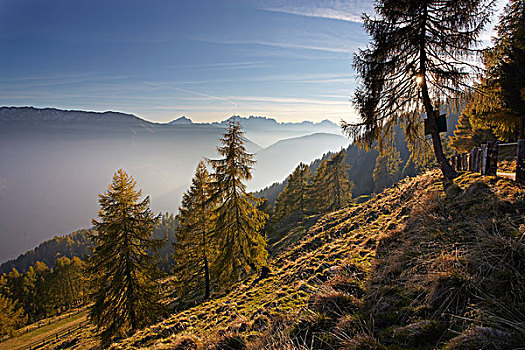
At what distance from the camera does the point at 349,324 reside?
3322 millimetres

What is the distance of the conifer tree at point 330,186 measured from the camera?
131 ft

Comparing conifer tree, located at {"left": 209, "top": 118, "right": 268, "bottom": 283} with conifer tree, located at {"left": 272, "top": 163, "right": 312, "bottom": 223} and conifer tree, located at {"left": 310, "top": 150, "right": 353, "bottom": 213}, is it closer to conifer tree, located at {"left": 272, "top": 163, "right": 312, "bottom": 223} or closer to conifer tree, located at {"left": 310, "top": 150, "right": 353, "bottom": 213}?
conifer tree, located at {"left": 310, "top": 150, "right": 353, "bottom": 213}

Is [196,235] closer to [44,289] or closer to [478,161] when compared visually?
[478,161]

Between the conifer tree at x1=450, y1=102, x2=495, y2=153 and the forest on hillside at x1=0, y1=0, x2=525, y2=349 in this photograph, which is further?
the conifer tree at x1=450, y1=102, x2=495, y2=153

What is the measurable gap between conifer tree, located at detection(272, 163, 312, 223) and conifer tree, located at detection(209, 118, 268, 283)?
27.0 metres

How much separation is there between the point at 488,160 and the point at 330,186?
104ft

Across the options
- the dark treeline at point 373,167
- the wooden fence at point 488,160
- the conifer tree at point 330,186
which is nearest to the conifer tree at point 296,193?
the conifer tree at point 330,186

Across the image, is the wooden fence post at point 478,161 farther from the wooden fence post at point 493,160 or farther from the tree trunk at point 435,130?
the wooden fence post at point 493,160

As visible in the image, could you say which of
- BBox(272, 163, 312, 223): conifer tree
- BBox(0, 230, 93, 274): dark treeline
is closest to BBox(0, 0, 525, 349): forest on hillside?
BBox(272, 163, 312, 223): conifer tree

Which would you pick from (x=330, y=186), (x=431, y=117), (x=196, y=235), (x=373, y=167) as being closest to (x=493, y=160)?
(x=431, y=117)

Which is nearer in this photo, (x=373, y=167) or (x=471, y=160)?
(x=471, y=160)

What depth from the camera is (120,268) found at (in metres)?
14.4

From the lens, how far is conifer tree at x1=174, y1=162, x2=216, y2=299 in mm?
18125

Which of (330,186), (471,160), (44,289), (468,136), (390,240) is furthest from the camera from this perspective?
(44,289)
